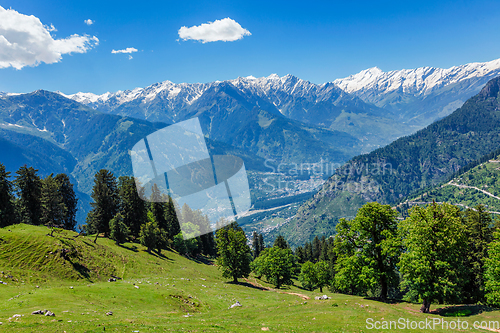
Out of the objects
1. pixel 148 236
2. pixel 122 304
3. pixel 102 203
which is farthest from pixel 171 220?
pixel 122 304

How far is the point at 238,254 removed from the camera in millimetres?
50156

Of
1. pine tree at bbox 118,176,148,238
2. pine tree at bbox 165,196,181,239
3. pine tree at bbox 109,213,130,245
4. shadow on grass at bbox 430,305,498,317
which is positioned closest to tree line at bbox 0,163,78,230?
pine tree at bbox 109,213,130,245

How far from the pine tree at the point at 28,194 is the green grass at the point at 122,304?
20.7m

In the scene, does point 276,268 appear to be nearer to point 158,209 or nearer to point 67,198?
point 158,209

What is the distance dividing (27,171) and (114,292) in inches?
1965

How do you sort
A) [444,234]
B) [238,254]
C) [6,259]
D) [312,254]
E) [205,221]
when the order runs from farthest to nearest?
[312,254], [205,221], [238,254], [6,259], [444,234]

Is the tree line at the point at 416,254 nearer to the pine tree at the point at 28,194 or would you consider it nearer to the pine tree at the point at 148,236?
the pine tree at the point at 148,236

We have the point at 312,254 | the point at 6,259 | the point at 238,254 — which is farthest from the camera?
the point at 312,254

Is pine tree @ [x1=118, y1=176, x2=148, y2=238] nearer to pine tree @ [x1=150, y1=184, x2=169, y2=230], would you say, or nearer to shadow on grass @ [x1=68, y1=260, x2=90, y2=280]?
pine tree @ [x1=150, y1=184, x2=169, y2=230]

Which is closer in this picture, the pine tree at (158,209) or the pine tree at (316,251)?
the pine tree at (158,209)

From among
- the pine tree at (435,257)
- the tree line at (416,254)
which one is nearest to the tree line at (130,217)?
the tree line at (416,254)

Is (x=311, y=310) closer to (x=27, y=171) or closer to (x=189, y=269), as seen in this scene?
(x=189, y=269)

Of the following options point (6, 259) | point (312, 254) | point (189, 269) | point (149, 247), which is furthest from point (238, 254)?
point (312, 254)

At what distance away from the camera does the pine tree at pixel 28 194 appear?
59.8m
